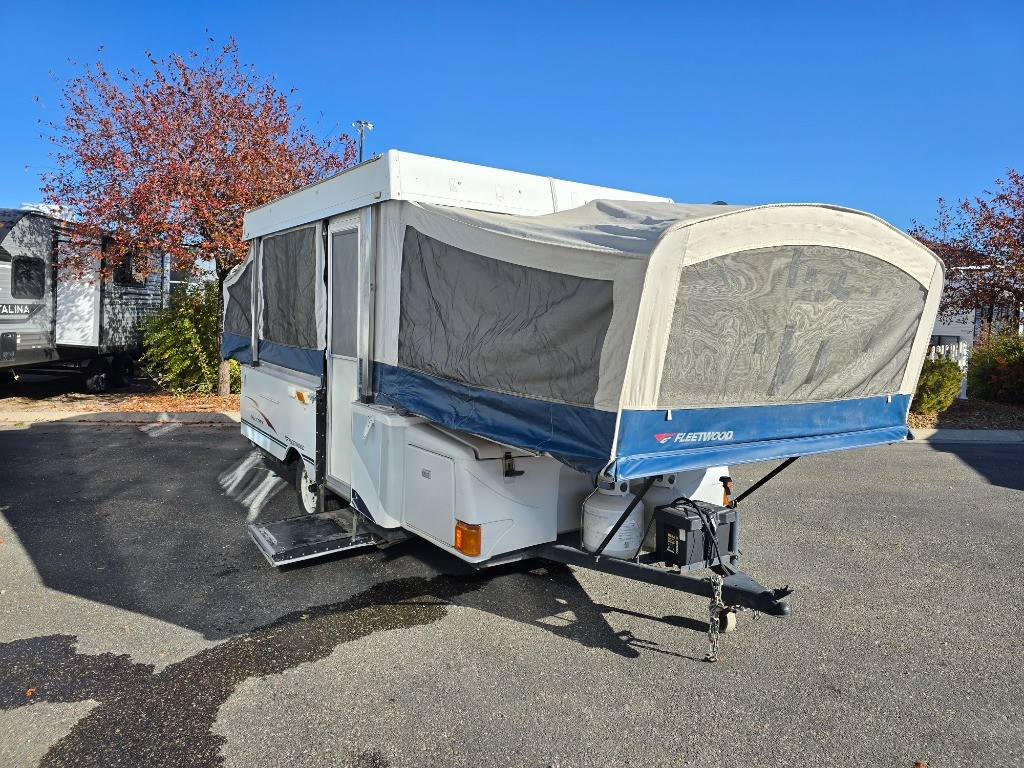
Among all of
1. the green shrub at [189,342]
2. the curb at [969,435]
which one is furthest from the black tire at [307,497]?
the curb at [969,435]

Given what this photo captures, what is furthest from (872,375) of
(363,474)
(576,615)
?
(363,474)

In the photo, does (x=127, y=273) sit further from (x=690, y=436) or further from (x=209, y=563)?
(x=690, y=436)

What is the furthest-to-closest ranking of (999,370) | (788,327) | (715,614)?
(999,370) < (715,614) < (788,327)

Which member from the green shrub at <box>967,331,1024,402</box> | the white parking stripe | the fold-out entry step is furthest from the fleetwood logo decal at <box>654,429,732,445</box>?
the green shrub at <box>967,331,1024,402</box>

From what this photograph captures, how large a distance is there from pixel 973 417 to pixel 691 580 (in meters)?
11.8

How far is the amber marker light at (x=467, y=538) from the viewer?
395 cm

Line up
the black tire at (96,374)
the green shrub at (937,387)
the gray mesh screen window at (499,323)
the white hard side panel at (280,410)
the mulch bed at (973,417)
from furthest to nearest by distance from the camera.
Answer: the black tire at (96,374)
the green shrub at (937,387)
the mulch bed at (973,417)
the white hard side panel at (280,410)
the gray mesh screen window at (499,323)

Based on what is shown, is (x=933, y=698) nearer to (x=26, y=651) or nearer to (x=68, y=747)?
(x=68, y=747)

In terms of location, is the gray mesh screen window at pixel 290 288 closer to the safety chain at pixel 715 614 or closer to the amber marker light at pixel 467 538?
the amber marker light at pixel 467 538

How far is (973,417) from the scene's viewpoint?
43.1ft

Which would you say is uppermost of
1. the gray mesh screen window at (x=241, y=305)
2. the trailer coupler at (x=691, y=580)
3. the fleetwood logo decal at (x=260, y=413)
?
the gray mesh screen window at (x=241, y=305)

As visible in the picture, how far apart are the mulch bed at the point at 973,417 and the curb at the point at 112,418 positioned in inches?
434

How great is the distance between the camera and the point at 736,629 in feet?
14.4

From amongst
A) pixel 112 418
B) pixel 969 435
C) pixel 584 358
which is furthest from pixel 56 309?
pixel 969 435
